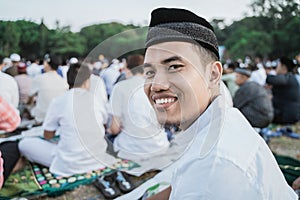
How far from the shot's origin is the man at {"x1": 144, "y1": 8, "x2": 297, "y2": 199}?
36.0 inches

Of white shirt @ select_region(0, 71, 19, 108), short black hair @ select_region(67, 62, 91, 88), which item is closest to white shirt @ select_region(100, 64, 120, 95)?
white shirt @ select_region(0, 71, 19, 108)

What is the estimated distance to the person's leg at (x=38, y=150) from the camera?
305 centimetres

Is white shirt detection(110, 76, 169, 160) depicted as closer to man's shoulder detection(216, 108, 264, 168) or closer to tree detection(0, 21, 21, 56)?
man's shoulder detection(216, 108, 264, 168)

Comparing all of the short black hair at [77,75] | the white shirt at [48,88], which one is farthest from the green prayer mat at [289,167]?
the white shirt at [48,88]

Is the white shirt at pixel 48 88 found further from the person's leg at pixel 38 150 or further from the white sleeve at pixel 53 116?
the white sleeve at pixel 53 116

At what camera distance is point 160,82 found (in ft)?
3.46

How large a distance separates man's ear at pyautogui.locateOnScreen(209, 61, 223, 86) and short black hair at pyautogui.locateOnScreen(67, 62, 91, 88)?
1287 millimetres

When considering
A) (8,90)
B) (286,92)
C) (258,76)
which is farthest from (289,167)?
(258,76)

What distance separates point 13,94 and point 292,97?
4376mm

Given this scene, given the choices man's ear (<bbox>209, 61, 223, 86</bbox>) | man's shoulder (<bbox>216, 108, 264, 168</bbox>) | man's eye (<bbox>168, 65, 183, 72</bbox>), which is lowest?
man's shoulder (<bbox>216, 108, 264, 168</bbox>)

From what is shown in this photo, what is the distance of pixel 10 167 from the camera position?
2.83m

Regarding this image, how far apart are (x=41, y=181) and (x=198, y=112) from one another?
86.3 inches

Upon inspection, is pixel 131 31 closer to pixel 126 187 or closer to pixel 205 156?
pixel 205 156

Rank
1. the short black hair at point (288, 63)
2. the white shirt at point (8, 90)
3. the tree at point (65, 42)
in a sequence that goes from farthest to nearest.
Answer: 1. the tree at point (65, 42)
2. the short black hair at point (288, 63)
3. the white shirt at point (8, 90)
